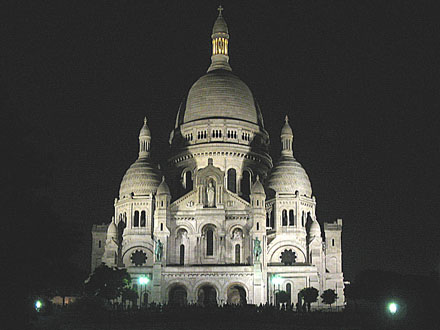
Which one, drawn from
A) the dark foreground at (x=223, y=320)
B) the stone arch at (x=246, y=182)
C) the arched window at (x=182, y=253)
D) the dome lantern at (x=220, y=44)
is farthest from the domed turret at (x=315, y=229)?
the dark foreground at (x=223, y=320)

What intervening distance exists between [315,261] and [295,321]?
36531mm

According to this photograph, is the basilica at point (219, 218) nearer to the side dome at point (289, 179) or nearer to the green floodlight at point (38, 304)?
the side dome at point (289, 179)

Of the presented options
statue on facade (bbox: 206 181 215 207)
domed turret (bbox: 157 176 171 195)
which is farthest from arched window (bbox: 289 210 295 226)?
domed turret (bbox: 157 176 171 195)

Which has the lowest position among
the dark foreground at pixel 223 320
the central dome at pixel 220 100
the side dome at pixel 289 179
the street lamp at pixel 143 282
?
the dark foreground at pixel 223 320

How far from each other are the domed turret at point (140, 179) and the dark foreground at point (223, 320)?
130 ft

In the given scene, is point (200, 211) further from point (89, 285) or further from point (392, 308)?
point (392, 308)

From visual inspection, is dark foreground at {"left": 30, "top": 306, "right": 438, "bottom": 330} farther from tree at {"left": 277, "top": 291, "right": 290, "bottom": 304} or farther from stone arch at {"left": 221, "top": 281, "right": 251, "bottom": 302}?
stone arch at {"left": 221, "top": 281, "right": 251, "bottom": 302}

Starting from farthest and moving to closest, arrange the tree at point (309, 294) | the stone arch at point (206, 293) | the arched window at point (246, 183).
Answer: the arched window at point (246, 183)
the stone arch at point (206, 293)
the tree at point (309, 294)

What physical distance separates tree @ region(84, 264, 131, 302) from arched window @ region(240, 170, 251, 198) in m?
25.8

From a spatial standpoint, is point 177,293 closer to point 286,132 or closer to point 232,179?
point 232,179

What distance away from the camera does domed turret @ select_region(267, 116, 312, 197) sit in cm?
10444

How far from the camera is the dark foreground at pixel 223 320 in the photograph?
61594mm

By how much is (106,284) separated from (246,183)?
3054 centimetres

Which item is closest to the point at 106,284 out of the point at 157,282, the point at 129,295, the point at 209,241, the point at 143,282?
the point at 129,295
